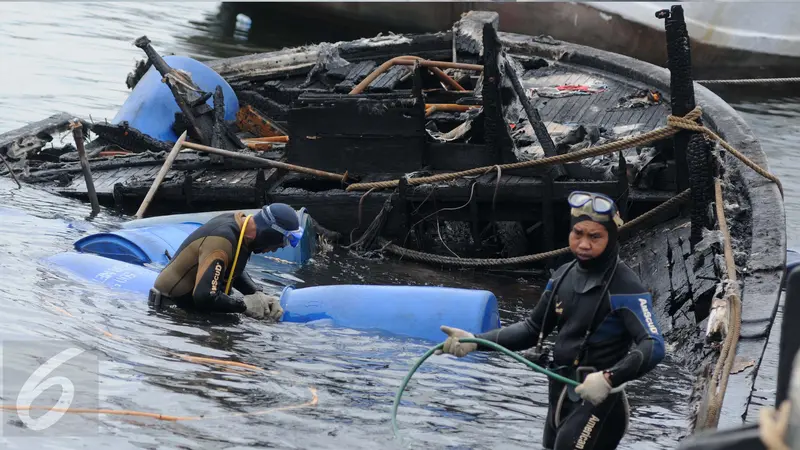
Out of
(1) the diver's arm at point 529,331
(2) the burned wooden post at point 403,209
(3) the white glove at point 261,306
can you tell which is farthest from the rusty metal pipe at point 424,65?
(1) the diver's arm at point 529,331

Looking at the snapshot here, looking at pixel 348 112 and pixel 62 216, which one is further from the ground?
pixel 348 112

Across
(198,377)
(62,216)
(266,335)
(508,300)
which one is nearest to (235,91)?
(62,216)

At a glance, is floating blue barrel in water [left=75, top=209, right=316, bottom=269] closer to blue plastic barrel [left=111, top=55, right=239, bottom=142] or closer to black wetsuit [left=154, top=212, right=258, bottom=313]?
black wetsuit [left=154, top=212, right=258, bottom=313]

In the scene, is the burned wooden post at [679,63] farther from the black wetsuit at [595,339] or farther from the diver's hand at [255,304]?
the black wetsuit at [595,339]

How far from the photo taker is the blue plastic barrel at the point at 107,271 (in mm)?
8648

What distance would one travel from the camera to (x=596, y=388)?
16.0 feet

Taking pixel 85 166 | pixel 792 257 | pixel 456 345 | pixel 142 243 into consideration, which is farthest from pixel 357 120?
pixel 456 345

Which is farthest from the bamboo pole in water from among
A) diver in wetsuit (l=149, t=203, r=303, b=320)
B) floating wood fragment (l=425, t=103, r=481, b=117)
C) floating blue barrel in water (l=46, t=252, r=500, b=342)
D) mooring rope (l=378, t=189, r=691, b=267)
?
diver in wetsuit (l=149, t=203, r=303, b=320)

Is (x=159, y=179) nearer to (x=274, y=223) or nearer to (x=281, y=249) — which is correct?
(x=281, y=249)

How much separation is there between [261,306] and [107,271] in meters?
1.55

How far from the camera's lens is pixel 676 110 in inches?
354

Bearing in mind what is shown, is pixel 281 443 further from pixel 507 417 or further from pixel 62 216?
pixel 62 216

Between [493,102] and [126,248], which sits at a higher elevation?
[493,102]

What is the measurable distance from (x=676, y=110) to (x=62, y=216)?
6711 mm
